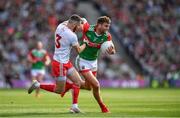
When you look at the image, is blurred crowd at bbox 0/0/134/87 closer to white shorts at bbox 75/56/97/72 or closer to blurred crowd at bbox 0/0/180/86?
blurred crowd at bbox 0/0/180/86

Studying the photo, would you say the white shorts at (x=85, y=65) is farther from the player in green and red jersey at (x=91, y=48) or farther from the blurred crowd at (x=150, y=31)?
the blurred crowd at (x=150, y=31)

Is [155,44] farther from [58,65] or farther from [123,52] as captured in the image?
[58,65]

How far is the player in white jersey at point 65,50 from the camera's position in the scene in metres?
16.0

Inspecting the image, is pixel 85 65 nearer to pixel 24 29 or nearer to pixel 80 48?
pixel 80 48

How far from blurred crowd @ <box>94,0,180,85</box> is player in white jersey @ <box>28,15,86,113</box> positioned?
73.8 ft

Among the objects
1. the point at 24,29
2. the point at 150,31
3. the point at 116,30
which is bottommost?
the point at 150,31

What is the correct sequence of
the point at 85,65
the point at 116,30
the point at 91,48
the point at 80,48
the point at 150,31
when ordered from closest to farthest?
1. the point at 80,48
2. the point at 85,65
3. the point at 91,48
4. the point at 116,30
5. the point at 150,31

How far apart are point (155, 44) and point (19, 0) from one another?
28.6 ft

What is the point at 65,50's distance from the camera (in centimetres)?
1622

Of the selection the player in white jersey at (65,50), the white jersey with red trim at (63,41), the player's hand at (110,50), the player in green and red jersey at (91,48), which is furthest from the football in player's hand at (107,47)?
the white jersey with red trim at (63,41)

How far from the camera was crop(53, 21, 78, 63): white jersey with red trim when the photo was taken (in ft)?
52.4

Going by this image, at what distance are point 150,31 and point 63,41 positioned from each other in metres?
24.5

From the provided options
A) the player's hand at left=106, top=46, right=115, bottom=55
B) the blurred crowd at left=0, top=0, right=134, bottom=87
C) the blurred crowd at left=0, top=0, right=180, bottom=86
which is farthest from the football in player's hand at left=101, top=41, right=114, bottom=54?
the blurred crowd at left=0, top=0, right=180, bottom=86

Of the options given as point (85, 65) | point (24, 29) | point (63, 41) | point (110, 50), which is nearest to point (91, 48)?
point (85, 65)
